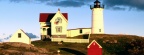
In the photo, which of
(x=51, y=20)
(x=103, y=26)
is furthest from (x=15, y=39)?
(x=103, y=26)

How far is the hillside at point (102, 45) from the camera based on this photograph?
64.1 m

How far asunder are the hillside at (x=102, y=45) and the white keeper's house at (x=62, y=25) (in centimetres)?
635

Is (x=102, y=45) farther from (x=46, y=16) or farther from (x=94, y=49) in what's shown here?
(x=46, y=16)

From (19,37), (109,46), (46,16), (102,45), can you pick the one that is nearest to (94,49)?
(109,46)

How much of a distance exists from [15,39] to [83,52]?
50.6 feet

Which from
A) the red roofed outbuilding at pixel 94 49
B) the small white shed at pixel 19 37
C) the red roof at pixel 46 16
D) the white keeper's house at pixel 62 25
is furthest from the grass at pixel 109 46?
the red roof at pixel 46 16

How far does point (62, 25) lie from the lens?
86.2 metres

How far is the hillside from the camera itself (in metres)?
64.1

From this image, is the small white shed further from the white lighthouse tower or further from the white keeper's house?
the white lighthouse tower

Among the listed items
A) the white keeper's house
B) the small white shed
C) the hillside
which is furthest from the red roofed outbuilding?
the white keeper's house

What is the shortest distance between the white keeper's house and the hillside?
635cm

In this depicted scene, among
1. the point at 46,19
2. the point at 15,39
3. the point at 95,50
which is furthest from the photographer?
the point at 46,19

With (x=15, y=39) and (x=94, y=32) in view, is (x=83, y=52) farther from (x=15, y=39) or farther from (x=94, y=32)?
(x=94, y=32)

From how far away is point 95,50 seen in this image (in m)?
65.8
